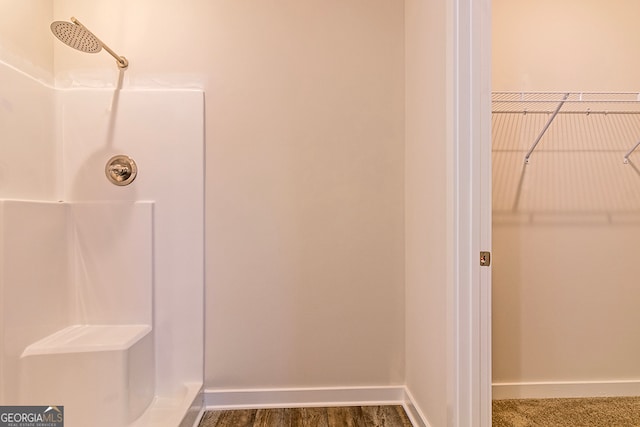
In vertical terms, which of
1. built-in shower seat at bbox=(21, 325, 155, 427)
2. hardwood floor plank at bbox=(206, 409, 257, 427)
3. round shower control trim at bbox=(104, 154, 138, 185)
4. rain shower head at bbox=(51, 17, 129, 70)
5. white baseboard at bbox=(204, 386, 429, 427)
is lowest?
hardwood floor plank at bbox=(206, 409, 257, 427)

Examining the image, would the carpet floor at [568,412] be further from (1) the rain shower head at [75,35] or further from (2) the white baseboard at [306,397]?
(1) the rain shower head at [75,35]

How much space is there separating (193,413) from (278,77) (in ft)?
5.69

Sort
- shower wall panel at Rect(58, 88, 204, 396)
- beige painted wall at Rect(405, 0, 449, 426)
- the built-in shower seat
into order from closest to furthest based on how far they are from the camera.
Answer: beige painted wall at Rect(405, 0, 449, 426) < the built-in shower seat < shower wall panel at Rect(58, 88, 204, 396)

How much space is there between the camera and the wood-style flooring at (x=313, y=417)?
1.53m

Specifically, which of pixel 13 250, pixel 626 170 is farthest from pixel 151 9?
pixel 626 170

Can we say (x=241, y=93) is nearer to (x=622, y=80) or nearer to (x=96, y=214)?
(x=96, y=214)

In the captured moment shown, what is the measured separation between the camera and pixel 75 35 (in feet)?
4.30

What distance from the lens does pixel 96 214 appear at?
164cm

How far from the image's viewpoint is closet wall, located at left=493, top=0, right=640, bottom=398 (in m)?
1.73

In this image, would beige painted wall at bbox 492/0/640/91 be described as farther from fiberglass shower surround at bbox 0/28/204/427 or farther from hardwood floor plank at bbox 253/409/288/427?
hardwood floor plank at bbox 253/409/288/427

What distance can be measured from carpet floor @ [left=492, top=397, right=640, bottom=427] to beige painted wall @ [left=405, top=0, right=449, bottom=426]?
507 mm

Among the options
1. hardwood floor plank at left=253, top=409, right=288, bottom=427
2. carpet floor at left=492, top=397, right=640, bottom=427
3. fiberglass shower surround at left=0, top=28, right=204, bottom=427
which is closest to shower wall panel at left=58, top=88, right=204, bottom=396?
fiberglass shower surround at left=0, top=28, right=204, bottom=427

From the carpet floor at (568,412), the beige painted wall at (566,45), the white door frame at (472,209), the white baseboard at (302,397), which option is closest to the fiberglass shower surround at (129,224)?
the white baseboard at (302,397)

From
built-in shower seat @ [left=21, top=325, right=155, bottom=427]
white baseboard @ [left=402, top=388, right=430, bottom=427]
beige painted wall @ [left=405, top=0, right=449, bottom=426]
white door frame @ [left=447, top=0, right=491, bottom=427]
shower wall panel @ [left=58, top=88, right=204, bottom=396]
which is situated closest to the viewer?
white door frame @ [left=447, top=0, right=491, bottom=427]
